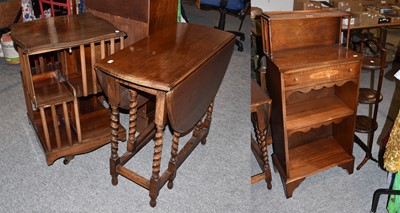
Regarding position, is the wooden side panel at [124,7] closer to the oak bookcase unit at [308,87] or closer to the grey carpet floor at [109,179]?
the oak bookcase unit at [308,87]

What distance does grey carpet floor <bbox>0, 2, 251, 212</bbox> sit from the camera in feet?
6.91

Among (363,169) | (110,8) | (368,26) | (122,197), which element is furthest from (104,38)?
(368,26)

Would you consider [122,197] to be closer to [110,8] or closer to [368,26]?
[110,8]

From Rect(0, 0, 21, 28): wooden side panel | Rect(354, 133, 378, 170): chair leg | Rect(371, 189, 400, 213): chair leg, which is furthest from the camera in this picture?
Rect(0, 0, 21, 28): wooden side panel

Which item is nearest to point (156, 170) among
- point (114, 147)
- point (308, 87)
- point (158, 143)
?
point (158, 143)

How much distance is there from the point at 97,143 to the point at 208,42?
36.9 inches

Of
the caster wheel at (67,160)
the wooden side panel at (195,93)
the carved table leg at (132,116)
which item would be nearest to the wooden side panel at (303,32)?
the wooden side panel at (195,93)

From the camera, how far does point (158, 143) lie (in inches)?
75.3

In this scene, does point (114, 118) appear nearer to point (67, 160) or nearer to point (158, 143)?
point (158, 143)

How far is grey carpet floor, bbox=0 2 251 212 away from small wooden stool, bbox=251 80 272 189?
0.10 meters

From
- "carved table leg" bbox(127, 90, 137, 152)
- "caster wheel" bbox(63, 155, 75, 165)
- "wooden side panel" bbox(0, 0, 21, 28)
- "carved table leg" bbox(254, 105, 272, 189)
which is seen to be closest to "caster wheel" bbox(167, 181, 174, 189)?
"carved table leg" bbox(127, 90, 137, 152)

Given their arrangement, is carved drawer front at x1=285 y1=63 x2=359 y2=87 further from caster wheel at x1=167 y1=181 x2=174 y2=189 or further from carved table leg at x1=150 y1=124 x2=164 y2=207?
caster wheel at x1=167 y1=181 x2=174 y2=189

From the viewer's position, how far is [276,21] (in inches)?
84.3

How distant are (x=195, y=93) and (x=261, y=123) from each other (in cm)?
42
